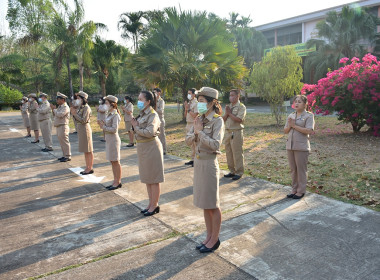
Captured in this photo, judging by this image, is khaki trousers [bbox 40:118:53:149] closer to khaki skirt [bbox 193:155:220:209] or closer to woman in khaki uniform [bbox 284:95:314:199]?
woman in khaki uniform [bbox 284:95:314:199]

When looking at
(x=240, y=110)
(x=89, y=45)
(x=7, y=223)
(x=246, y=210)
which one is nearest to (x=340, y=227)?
(x=246, y=210)

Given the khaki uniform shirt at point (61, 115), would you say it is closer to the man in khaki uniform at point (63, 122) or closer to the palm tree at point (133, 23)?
the man in khaki uniform at point (63, 122)

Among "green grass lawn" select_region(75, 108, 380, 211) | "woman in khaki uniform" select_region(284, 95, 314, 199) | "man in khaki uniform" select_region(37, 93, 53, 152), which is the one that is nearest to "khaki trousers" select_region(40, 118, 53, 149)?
"man in khaki uniform" select_region(37, 93, 53, 152)

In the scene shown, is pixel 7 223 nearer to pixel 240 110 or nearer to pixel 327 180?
pixel 240 110

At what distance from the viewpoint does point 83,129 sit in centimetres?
671

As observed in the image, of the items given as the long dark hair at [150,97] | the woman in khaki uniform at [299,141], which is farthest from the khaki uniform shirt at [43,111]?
the woman in khaki uniform at [299,141]

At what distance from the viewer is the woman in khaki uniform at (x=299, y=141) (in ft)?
15.9

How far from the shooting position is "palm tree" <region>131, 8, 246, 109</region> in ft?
43.5

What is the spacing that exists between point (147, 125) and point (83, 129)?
9.21 feet

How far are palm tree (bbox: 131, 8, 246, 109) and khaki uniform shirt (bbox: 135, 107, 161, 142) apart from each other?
882cm

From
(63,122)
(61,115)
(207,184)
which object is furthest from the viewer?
(63,122)

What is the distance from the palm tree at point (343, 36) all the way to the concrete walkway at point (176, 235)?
70.3ft

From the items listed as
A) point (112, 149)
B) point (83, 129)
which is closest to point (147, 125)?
point (112, 149)

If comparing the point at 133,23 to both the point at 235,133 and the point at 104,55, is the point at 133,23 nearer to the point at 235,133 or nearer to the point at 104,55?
the point at 104,55
